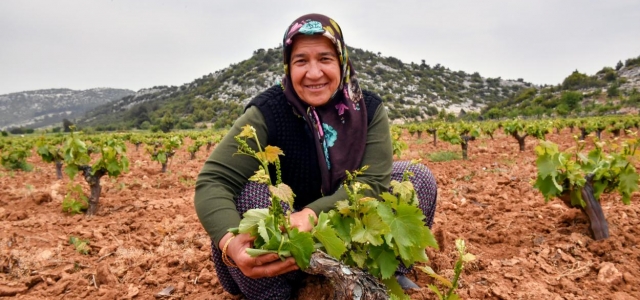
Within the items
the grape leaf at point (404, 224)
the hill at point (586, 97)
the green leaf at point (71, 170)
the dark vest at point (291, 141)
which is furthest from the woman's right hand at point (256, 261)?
the hill at point (586, 97)

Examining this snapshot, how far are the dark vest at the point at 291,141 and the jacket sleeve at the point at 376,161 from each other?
28cm

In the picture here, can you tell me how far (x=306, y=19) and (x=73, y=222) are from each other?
135 inches

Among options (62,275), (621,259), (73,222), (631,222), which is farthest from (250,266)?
(73,222)

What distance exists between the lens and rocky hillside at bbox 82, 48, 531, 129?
2135 inches

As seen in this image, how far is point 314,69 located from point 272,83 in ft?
183

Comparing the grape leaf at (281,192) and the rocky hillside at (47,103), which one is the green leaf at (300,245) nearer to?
the grape leaf at (281,192)

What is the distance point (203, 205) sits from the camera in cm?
164

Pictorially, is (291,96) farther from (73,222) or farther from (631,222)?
(73,222)

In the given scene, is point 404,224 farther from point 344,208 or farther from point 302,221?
point 302,221

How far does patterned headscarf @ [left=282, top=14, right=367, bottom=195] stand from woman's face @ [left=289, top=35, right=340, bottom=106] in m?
0.03

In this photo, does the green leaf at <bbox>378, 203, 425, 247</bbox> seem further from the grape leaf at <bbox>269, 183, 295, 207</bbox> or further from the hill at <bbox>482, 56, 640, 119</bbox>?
the hill at <bbox>482, 56, 640, 119</bbox>

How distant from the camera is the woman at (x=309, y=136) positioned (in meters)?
1.81

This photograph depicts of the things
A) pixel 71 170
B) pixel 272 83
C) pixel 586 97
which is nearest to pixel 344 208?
pixel 71 170

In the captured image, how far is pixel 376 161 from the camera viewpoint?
1.97m
